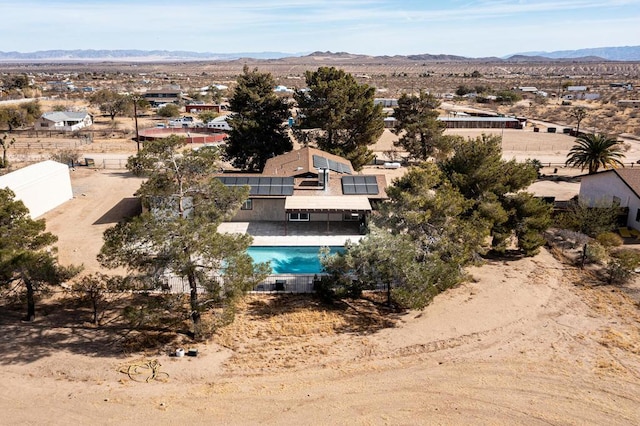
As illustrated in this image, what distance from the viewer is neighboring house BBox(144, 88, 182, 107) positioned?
355 feet

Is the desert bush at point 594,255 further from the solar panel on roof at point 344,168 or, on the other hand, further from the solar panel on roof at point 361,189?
the solar panel on roof at point 344,168

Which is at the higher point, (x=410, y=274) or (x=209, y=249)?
(x=209, y=249)

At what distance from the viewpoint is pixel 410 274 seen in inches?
840

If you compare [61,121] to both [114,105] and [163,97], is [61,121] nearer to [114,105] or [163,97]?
[114,105]

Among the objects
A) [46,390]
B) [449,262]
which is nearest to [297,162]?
[449,262]

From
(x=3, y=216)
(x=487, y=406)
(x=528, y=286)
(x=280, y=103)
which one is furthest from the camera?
(x=280, y=103)

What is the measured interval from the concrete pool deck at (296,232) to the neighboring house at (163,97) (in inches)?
3243

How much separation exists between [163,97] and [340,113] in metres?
80.8

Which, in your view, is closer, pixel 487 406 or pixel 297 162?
pixel 487 406

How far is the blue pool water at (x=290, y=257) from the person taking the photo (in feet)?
95.2

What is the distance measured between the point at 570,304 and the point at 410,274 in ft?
29.9

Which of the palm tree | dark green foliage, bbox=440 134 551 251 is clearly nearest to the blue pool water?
dark green foliage, bbox=440 134 551 251

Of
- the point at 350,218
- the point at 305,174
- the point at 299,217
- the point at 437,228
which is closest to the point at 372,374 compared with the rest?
the point at 437,228

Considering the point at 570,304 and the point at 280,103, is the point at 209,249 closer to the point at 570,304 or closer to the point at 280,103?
the point at 570,304
